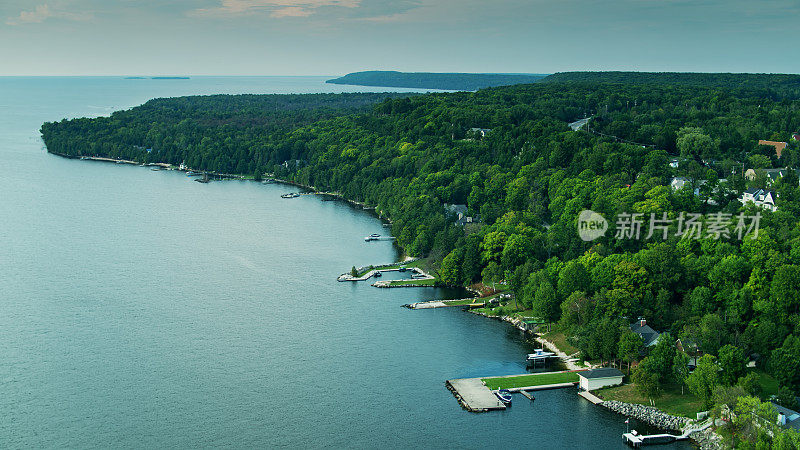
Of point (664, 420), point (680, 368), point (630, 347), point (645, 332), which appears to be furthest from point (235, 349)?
point (680, 368)

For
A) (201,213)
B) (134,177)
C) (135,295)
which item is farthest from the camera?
(134,177)

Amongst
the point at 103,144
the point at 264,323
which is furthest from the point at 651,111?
the point at 103,144


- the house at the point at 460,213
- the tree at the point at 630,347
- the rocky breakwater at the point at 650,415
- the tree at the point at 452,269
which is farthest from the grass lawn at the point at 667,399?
the house at the point at 460,213

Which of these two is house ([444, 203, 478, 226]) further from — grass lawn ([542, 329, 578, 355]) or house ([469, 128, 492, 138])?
grass lawn ([542, 329, 578, 355])

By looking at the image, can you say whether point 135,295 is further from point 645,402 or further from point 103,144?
point 103,144

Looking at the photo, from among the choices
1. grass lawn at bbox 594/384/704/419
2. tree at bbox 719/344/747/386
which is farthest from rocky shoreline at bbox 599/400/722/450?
tree at bbox 719/344/747/386

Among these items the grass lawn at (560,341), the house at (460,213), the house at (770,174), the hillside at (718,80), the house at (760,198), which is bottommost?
the grass lawn at (560,341)

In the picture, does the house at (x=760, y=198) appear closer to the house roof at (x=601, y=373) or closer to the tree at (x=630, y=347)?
the tree at (x=630, y=347)

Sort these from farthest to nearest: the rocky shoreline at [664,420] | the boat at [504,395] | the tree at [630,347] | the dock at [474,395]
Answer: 1. the tree at [630,347]
2. the boat at [504,395]
3. the dock at [474,395]
4. the rocky shoreline at [664,420]
